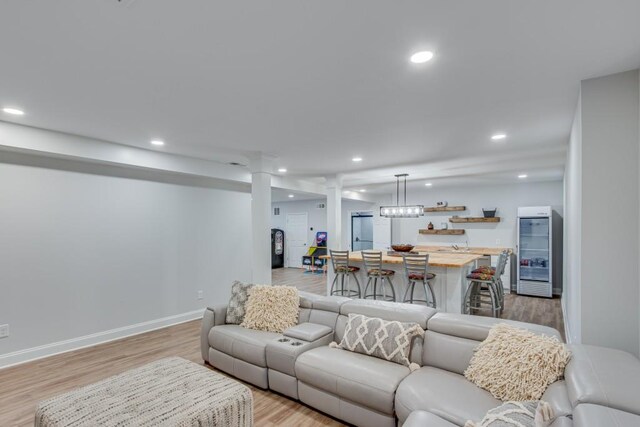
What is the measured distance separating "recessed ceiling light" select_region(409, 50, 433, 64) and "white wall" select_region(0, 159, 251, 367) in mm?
4174

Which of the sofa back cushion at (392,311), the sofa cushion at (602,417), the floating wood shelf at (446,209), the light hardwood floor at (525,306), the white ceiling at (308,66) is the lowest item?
the light hardwood floor at (525,306)

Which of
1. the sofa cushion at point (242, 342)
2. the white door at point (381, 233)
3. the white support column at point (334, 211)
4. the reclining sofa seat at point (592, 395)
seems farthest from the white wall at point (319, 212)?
the reclining sofa seat at point (592, 395)

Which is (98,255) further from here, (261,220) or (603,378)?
(603,378)

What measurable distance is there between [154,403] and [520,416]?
2.01m

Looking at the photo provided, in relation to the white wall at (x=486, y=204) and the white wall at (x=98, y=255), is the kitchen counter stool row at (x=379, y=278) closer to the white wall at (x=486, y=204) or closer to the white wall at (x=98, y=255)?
the white wall at (x=98, y=255)

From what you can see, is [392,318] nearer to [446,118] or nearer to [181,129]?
[446,118]

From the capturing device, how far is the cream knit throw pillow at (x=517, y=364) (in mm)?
1823

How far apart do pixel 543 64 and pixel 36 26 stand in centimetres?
296

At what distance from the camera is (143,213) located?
4699 millimetres

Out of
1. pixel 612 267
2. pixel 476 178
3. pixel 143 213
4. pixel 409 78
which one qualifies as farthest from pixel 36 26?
pixel 476 178

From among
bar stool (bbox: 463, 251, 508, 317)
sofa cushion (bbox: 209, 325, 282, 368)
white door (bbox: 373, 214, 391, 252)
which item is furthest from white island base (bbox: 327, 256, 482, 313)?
white door (bbox: 373, 214, 391, 252)

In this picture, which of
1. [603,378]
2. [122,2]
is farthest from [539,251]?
[122,2]

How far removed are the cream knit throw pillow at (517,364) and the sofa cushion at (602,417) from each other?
1.50 feet

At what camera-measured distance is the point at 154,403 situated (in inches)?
76.9
